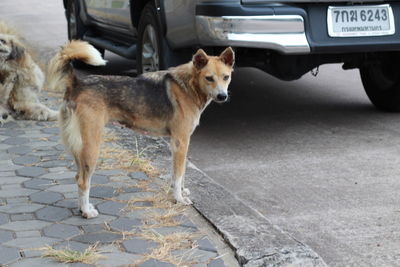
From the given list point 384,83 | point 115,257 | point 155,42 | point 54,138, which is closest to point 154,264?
point 115,257

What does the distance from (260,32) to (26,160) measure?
199 centimetres

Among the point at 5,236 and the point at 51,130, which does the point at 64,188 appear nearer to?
the point at 5,236

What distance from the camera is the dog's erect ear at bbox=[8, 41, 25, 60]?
6.09 meters

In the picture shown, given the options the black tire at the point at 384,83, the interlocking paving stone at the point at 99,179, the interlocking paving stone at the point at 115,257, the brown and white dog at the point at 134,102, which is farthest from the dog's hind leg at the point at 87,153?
the black tire at the point at 384,83

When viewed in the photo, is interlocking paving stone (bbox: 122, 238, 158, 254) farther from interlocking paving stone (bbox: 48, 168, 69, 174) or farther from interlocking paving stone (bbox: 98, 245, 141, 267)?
interlocking paving stone (bbox: 48, 168, 69, 174)

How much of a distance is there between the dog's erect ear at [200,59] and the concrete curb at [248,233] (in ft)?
2.64

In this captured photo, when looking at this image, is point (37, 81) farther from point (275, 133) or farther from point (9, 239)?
point (9, 239)

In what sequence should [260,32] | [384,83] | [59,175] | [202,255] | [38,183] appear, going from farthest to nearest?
[384,83]
[260,32]
[59,175]
[38,183]
[202,255]

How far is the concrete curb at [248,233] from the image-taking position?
3295 mm

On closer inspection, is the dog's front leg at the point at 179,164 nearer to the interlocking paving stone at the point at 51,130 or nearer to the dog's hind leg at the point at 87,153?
the dog's hind leg at the point at 87,153

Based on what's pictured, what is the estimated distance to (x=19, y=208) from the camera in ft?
12.9

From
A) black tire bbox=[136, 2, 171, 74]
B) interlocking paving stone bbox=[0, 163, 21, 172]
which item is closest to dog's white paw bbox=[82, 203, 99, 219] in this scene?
interlocking paving stone bbox=[0, 163, 21, 172]

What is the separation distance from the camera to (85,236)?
354cm

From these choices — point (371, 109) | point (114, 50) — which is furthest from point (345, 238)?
point (114, 50)
